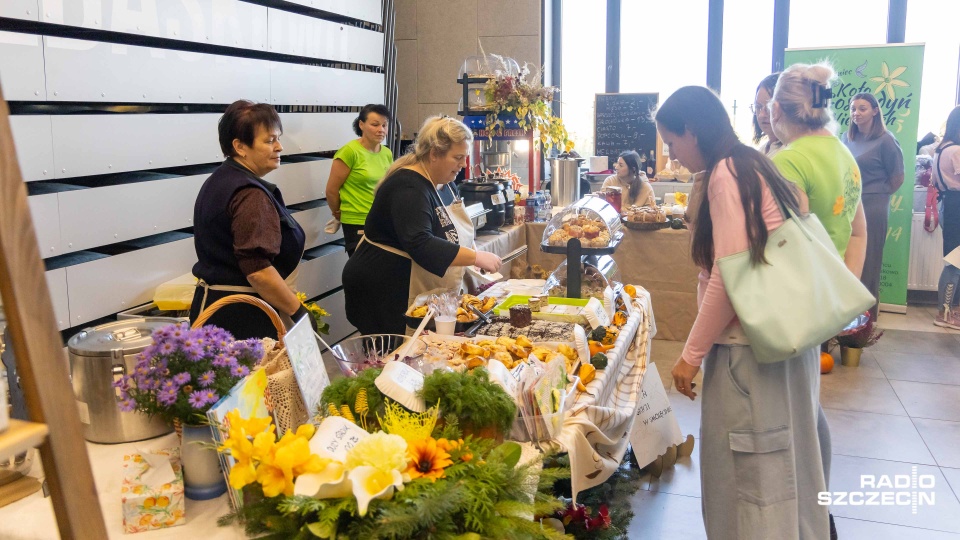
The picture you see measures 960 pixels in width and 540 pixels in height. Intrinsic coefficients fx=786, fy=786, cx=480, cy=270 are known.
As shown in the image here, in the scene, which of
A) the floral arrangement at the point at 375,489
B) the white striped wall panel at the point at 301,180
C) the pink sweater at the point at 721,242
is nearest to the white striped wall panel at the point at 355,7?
the white striped wall panel at the point at 301,180

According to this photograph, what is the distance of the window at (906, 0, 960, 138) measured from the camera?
7039 mm

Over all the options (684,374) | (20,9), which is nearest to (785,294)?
(684,374)

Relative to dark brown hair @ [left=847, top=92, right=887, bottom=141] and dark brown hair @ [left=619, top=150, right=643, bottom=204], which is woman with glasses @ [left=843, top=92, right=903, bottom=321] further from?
dark brown hair @ [left=619, top=150, right=643, bottom=204]

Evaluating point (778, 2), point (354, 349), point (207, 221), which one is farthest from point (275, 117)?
point (778, 2)

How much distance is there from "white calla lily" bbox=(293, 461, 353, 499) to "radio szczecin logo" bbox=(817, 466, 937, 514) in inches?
106

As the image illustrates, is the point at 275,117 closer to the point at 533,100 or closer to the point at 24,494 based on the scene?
the point at 24,494

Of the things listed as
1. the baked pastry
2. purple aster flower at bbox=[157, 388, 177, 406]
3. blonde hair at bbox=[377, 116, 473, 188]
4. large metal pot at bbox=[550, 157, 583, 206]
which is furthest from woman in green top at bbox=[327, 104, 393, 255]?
purple aster flower at bbox=[157, 388, 177, 406]

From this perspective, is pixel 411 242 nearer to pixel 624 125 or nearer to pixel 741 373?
pixel 741 373

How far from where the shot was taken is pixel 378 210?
10.5 feet

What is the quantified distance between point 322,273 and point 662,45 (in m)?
4.41

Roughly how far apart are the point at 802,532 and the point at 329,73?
14.3ft

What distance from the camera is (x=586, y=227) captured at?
3.72 m

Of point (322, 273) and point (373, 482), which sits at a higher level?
point (373, 482)

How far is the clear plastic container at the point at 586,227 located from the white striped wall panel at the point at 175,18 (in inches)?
82.6
